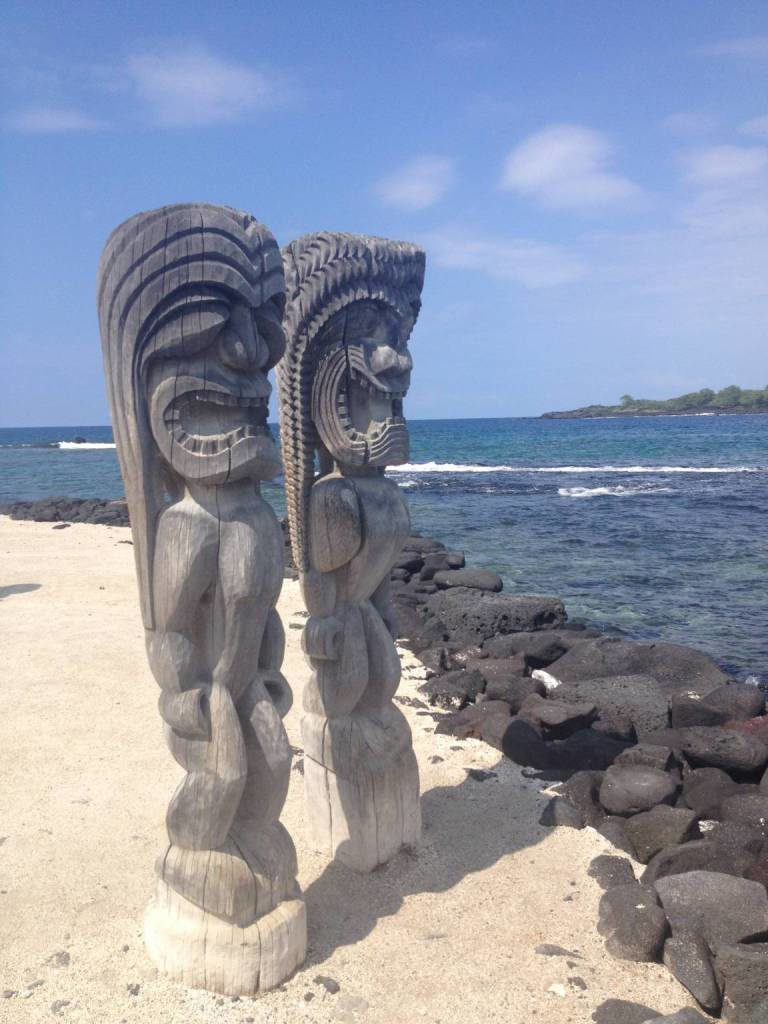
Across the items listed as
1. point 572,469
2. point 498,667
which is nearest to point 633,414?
point 572,469

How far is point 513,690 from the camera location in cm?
691

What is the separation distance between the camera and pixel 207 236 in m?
3.01

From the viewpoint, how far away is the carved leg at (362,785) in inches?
163

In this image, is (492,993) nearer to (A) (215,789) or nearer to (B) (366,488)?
(A) (215,789)

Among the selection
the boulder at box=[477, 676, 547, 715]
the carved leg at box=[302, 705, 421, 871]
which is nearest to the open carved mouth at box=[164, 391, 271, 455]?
the carved leg at box=[302, 705, 421, 871]

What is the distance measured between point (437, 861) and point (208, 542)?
2246 mm

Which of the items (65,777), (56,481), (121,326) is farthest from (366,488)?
(56,481)

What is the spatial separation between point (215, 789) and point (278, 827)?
16.2 inches

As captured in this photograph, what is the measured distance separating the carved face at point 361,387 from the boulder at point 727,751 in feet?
10.3

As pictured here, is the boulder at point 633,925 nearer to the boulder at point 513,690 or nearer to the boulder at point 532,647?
the boulder at point 513,690

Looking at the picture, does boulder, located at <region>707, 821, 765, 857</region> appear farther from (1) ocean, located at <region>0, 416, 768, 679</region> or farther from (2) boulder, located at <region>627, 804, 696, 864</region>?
(1) ocean, located at <region>0, 416, 768, 679</region>

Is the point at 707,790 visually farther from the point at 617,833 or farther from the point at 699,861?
the point at 699,861

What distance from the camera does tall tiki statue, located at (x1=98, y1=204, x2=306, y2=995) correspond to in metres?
3.03

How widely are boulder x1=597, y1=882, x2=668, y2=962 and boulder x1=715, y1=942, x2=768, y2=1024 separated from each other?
29 centimetres
